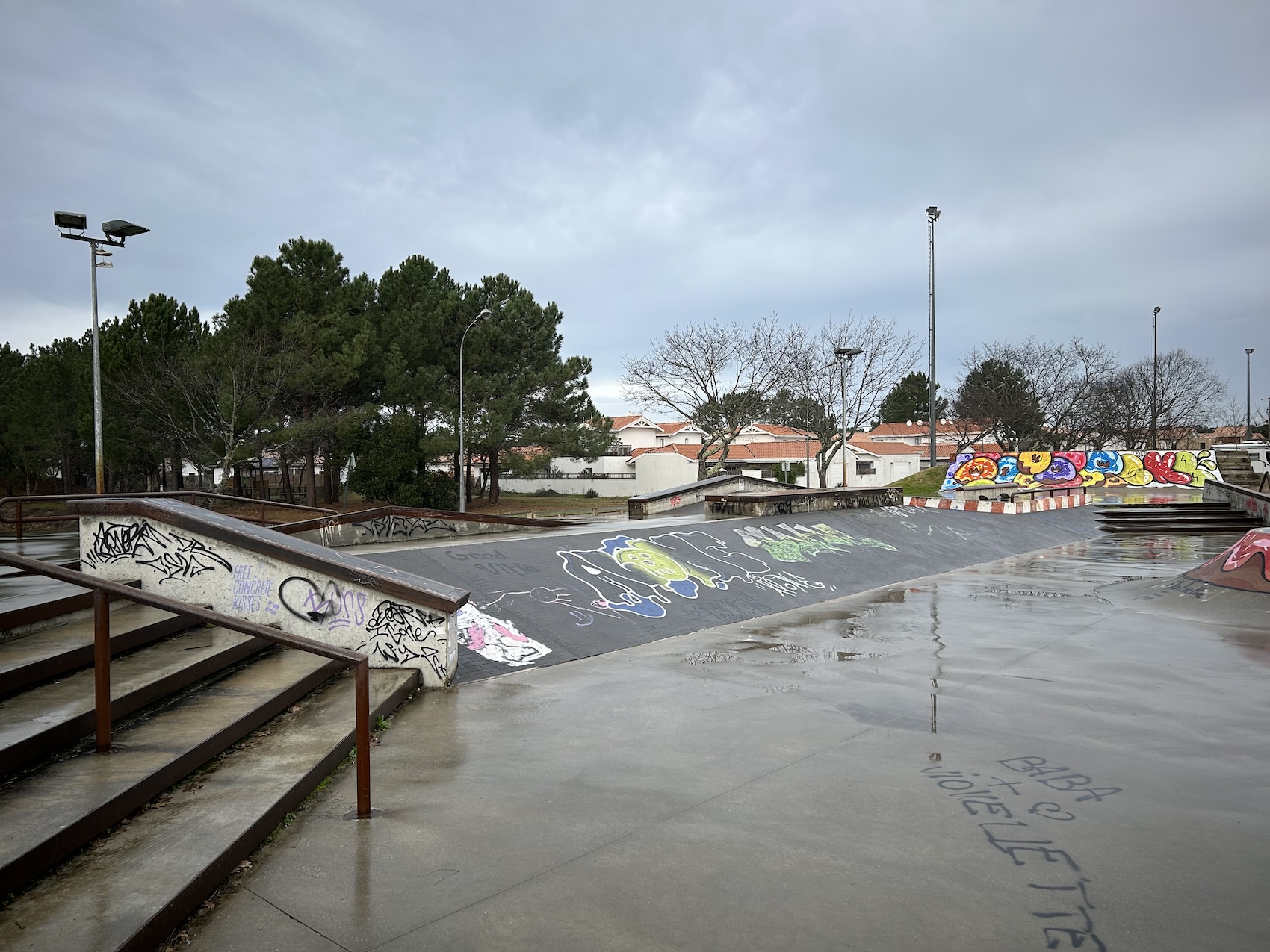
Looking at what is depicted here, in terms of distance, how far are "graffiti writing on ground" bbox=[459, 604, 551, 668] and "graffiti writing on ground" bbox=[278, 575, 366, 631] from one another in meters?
1.26

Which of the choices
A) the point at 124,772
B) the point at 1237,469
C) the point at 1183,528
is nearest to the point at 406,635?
the point at 124,772

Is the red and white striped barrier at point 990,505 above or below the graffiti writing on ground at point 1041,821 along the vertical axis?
above

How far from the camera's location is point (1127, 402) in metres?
50.5

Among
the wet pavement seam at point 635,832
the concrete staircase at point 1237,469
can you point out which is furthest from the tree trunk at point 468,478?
the wet pavement seam at point 635,832

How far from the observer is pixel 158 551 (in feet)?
23.2

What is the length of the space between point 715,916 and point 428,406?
115 feet

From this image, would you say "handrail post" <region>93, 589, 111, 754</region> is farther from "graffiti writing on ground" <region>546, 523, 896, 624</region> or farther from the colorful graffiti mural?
the colorful graffiti mural

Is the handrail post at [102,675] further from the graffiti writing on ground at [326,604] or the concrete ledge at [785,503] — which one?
the concrete ledge at [785,503]

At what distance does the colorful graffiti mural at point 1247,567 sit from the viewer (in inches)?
408

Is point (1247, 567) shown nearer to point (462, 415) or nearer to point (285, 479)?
point (462, 415)

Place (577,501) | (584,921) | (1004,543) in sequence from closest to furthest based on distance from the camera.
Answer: (584,921) → (1004,543) → (577,501)

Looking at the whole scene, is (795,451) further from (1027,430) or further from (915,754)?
(915,754)

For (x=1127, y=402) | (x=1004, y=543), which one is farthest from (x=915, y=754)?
(x=1127, y=402)

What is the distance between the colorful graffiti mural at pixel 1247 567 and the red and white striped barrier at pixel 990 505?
1184 cm
